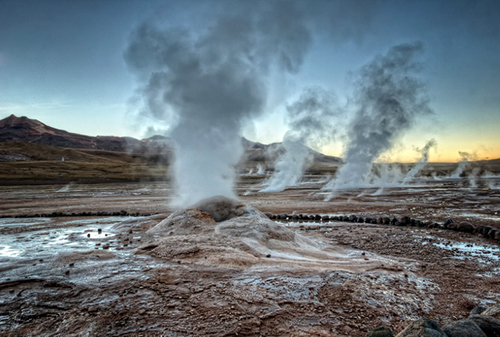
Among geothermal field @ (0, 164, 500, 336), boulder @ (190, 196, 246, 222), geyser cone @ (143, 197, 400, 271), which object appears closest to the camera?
geothermal field @ (0, 164, 500, 336)

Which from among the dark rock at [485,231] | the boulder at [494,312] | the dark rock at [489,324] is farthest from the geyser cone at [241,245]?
the dark rock at [485,231]

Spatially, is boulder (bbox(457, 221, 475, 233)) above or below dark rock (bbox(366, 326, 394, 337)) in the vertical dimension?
below

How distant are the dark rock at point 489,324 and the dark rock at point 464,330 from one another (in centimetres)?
24

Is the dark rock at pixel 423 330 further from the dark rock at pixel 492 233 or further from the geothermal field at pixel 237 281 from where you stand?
the dark rock at pixel 492 233

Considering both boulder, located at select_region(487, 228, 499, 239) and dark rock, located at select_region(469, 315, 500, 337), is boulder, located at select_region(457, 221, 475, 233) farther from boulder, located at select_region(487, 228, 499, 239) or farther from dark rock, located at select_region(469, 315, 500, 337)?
dark rock, located at select_region(469, 315, 500, 337)

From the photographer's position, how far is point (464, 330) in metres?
3.88

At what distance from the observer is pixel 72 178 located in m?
62.2

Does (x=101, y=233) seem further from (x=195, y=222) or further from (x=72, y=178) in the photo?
(x=72, y=178)

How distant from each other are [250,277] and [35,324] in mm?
3938

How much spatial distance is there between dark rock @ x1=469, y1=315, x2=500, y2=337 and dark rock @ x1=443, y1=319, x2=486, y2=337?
24 centimetres

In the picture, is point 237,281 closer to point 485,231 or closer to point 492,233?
point 492,233

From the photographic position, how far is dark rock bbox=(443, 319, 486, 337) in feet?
12.6

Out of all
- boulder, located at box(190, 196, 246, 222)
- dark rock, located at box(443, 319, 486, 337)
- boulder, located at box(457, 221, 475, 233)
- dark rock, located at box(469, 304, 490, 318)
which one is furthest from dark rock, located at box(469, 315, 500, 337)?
boulder, located at box(457, 221, 475, 233)

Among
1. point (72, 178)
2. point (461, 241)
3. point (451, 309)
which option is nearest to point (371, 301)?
point (451, 309)
